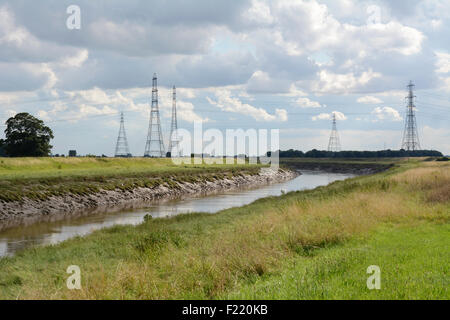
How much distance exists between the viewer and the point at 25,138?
7412 centimetres

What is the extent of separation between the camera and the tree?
73.8 metres

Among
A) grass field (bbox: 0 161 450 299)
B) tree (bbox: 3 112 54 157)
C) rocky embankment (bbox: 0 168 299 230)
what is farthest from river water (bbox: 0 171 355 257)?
tree (bbox: 3 112 54 157)

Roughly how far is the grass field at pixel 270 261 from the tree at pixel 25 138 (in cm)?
5893

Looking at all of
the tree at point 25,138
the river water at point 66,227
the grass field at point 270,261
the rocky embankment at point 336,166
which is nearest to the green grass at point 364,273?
the grass field at point 270,261

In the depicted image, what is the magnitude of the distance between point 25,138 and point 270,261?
2802 inches

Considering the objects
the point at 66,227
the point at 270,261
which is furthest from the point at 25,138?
the point at 270,261

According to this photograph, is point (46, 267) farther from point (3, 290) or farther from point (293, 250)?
point (293, 250)

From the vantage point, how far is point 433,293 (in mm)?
8703

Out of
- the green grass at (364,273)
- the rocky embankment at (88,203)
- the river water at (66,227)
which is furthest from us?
the rocky embankment at (88,203)

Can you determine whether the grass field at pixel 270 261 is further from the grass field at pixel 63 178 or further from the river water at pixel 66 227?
the grass field at pixel 63 178

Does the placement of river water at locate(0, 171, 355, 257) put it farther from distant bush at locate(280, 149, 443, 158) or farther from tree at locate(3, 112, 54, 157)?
distant bush at locate(280, 149, 443, 158)

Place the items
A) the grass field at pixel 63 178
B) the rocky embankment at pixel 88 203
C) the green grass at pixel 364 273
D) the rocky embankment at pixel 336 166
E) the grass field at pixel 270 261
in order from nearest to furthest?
the green grass at pixel 364 273, the grass field at pixel 270 261, the rocky embankment at pixel 88 203, the grass field at pixel 63 178, the rocky embankment at pixel 336 166

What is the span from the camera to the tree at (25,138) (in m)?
73.8
